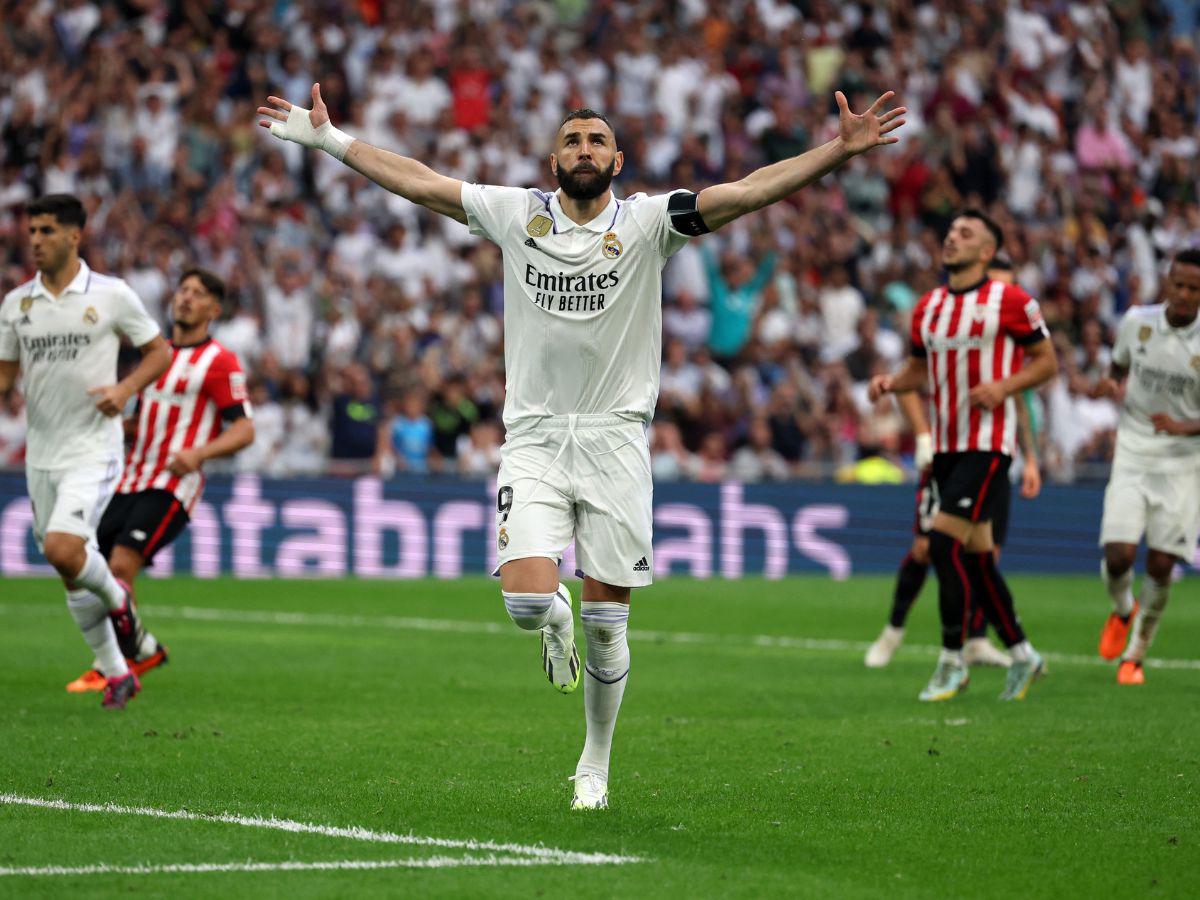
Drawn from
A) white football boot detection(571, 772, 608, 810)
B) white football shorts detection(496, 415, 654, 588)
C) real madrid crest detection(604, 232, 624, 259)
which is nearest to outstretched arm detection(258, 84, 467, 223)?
real madrid crest detection(604, 232, 624, 259)

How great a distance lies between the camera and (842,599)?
18859 millimetres

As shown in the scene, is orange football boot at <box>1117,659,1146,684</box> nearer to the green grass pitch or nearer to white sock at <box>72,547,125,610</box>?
the green grass pitch

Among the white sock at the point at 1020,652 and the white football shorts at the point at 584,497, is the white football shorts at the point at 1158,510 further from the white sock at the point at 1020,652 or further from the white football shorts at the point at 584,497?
the white football shorts at the point at 584,497

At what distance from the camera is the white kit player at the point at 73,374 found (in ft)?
34.2

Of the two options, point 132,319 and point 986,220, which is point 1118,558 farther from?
point 132,319

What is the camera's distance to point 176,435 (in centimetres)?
1180

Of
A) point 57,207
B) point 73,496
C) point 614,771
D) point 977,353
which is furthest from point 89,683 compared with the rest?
point 977,353

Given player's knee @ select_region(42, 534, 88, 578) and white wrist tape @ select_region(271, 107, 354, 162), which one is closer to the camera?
white wrist tape @ select_region(271, 107, 354, 162)

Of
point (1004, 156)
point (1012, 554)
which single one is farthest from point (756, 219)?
point (1012, 554)

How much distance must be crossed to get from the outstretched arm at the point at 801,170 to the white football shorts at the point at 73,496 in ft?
14.9

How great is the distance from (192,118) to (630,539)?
680 inches

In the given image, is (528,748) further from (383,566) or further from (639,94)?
(639,94)

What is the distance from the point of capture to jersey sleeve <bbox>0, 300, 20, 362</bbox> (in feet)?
34.3

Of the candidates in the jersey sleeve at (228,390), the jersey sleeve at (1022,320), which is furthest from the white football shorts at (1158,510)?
the jersey sleeve at (228,390)
